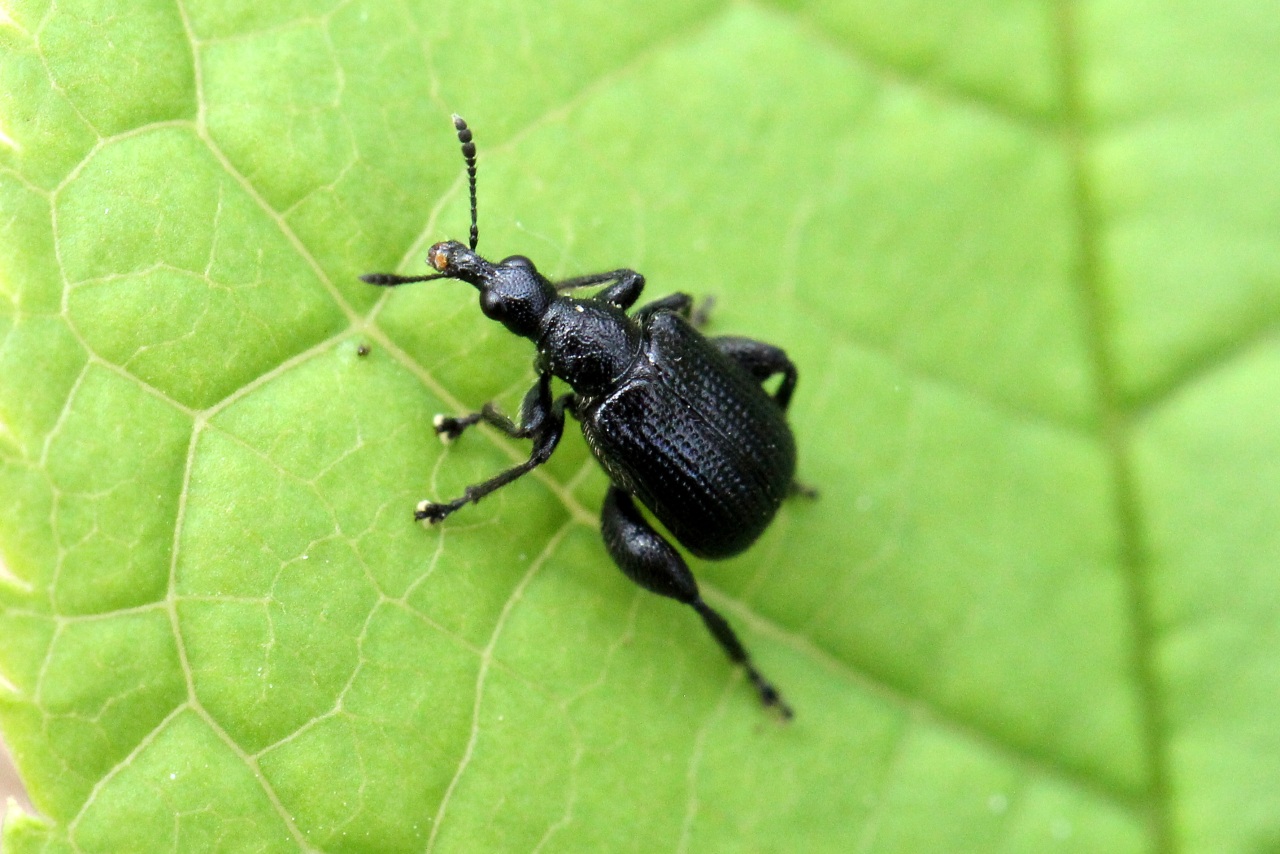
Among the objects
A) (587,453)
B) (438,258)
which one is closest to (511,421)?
(587,453)

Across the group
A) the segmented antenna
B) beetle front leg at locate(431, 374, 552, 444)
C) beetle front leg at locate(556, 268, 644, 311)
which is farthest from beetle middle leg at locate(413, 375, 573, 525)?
the segmented antenna

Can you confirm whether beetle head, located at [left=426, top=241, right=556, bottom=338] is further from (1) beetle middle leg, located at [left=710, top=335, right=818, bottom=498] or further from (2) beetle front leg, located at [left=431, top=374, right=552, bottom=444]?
(1) beetle middle leg, located at [left=710, top=335, right=818, bottom=498]

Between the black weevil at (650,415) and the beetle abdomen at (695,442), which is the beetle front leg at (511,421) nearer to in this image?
the black weevil at (650,415)

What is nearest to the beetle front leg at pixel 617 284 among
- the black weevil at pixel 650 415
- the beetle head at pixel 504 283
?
the black weevil at pixel 650 415

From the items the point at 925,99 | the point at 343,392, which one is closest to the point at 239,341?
the point at 343,392

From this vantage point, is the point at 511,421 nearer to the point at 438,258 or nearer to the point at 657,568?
the point at 438,258

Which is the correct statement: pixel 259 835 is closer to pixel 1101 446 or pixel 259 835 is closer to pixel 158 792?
pixel 158 792
